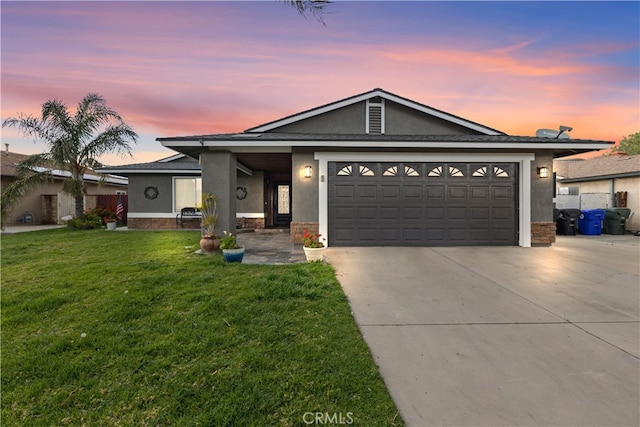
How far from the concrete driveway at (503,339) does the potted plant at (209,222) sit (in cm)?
340

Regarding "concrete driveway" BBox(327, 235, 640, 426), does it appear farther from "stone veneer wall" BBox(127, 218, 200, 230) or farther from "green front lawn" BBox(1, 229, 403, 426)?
"stone veneer wall" BBox(127, 218, 200, 230)

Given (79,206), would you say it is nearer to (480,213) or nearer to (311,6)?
(311,6)

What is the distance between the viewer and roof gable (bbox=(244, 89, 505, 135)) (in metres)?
10.0

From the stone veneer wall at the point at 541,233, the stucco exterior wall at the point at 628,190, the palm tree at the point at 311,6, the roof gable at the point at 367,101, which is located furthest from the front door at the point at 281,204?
the stucco exterior wall at the point at 628,190

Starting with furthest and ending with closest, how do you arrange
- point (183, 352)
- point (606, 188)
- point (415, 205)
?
point (606, 188), point (415, 205), point (183, 352)

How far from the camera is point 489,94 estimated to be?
11.6 m

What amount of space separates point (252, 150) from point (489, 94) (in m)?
9.82

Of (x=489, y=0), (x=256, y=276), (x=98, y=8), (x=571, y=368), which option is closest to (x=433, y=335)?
(x=571, y=368)

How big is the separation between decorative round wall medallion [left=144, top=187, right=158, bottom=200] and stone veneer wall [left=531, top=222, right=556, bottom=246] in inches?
581

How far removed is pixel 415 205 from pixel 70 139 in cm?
1424

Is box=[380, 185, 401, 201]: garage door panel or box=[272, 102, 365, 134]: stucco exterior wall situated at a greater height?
box=[272, 102, 365, 134]: stucco exterior wall

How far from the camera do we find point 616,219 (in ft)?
39.5

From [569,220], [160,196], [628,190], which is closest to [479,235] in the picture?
[569,220]

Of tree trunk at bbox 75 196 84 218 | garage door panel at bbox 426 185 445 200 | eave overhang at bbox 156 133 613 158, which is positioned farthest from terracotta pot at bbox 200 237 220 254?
tree trunk at bbox 75 196 84 218
